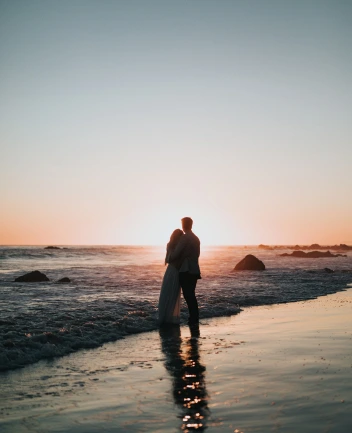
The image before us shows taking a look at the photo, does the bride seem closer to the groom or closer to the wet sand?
the groom

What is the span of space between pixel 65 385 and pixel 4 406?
96 centimetres

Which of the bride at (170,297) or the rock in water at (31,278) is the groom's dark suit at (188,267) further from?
the rock in water at (31,278)

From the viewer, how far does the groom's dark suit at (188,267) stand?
11.2 metres

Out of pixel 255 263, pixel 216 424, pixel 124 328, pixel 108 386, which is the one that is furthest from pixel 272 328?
pixel 255 263

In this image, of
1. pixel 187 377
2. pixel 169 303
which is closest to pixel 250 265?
pixel 169 303

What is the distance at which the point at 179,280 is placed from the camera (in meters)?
11.3

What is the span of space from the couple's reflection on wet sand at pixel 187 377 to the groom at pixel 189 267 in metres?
1.58

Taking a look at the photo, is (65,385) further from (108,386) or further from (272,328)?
(272,328)

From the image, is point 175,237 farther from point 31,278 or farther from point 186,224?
point 31,278

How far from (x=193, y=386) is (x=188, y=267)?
19.7ft

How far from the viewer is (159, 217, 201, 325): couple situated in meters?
11.2

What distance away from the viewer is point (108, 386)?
17.9 ft

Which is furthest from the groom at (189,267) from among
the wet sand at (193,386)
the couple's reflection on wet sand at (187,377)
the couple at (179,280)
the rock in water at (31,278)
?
the rock in water at (31,278)

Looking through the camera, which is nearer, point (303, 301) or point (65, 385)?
point (65, 385)
